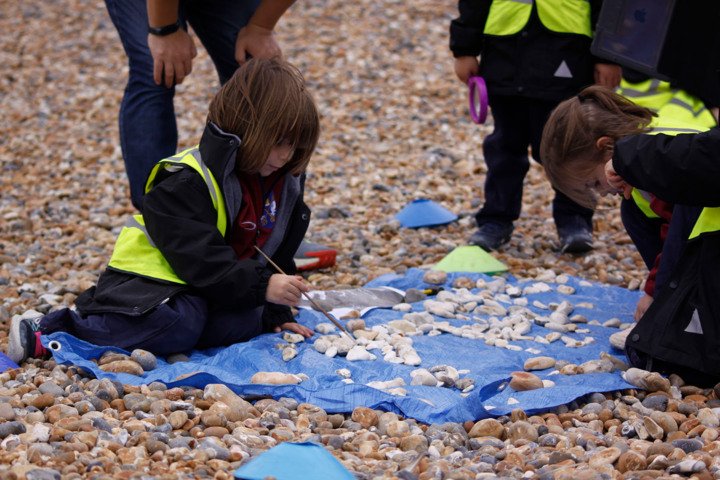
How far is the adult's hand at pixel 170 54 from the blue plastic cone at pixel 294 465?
195 centimetres

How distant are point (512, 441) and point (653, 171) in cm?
89

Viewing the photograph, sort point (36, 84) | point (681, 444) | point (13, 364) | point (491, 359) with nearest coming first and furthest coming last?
1. point (681, 444)
2. point (13, 364)
3. point (491, 359)
4. point (36, 84)

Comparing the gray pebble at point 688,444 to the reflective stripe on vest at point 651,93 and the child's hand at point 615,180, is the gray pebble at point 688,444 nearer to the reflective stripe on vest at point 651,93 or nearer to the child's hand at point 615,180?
the child's hand at point 615,180

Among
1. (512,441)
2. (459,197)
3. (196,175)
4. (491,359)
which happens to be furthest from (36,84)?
(512,441)

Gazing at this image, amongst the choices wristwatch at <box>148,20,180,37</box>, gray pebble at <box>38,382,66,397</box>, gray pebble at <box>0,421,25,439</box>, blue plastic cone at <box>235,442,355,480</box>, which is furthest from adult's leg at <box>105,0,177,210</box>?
blue plastic cone at <box>235,442,355,480</box>

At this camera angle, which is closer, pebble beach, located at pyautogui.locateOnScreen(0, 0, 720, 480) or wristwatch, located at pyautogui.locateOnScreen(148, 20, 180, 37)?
pebble beach, located at pyautogui.locateOnScreen(0, 0, 720, 480)

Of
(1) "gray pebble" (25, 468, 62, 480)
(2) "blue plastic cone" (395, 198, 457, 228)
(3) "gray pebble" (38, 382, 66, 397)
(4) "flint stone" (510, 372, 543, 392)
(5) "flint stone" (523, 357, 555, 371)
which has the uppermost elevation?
(1) "gray pebble" (25, 468, 62, 480)

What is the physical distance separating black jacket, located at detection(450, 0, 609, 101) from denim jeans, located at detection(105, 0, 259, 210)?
120 cm

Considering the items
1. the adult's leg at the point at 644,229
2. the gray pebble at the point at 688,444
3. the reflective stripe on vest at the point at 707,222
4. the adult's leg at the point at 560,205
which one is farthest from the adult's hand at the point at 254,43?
the gray pebble at the point at 688,444

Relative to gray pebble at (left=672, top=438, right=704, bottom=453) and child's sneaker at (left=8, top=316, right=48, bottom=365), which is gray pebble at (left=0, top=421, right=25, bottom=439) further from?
gray pebble at (left=672, top=438, right=704, bottom=453)

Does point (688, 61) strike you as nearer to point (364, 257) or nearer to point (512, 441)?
point (512, 441)

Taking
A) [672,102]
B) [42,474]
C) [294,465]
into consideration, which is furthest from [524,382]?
[672,102]

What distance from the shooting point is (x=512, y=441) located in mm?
2598

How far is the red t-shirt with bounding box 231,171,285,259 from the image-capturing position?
3.35m
